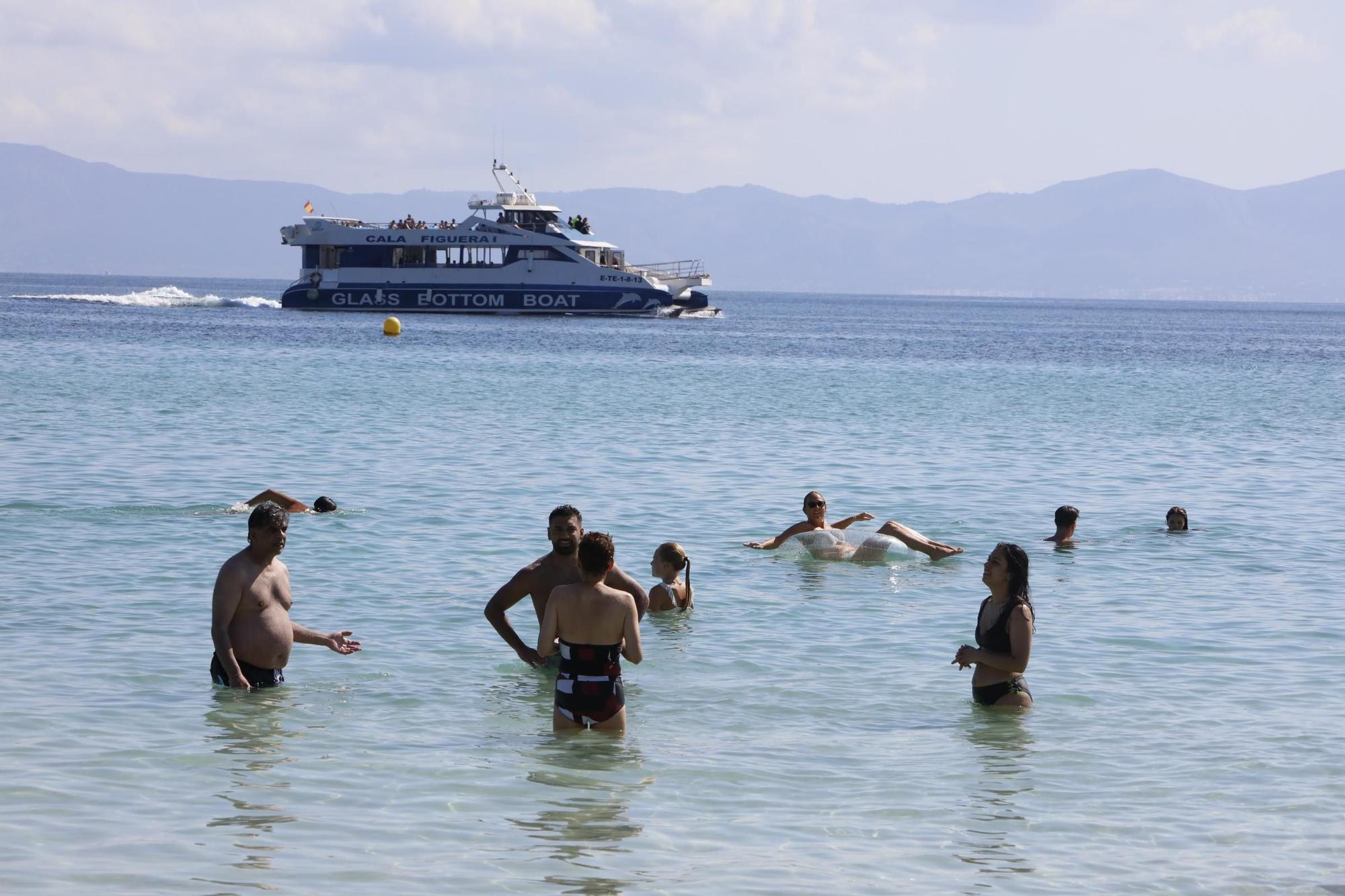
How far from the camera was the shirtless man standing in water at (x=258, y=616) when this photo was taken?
8.55 metres

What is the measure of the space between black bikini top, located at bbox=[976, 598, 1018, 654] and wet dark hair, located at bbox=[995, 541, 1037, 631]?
0.06 metres

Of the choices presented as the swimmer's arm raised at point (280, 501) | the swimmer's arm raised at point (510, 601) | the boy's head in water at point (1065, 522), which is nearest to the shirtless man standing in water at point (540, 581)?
the swimmer's arm raised at point (510, 601)

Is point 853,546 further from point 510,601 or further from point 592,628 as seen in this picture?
point 592,628

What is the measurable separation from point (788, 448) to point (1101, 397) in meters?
18.0

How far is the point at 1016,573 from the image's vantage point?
9.01 meters

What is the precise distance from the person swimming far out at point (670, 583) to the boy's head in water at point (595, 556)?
430 cm

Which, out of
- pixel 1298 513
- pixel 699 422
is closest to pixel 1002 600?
pixel 1298 513

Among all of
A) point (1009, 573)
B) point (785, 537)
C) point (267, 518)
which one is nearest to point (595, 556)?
point (267, 518)

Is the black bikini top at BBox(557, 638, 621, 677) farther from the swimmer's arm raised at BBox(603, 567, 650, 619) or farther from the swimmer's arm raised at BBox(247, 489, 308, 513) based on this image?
the swimmer's arm raised at BBox(247, 489, 308, 513)

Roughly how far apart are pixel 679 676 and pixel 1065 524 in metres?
6.83

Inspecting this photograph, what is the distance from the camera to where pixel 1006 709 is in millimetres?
9555

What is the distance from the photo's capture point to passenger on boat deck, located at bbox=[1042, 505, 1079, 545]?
16034 mm

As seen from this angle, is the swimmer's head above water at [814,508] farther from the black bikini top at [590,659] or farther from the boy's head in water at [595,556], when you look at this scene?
the boy's head in water at [595,556]

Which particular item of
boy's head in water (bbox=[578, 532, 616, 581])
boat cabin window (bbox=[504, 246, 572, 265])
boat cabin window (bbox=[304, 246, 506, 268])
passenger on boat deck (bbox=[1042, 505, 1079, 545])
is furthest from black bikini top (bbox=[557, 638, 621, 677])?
boat cabin window (bbox=[304, 246, 506, 268])
